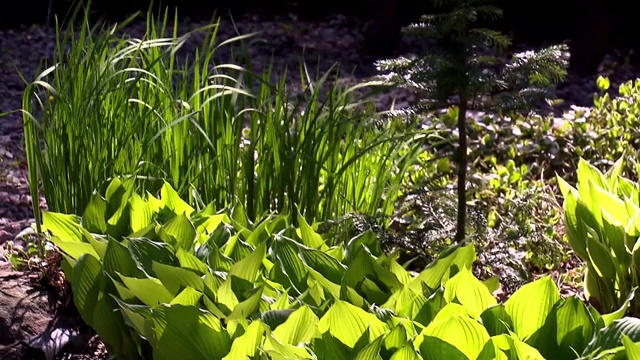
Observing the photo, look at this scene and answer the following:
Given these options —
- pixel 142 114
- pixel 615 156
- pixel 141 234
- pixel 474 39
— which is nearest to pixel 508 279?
pixel 474 39

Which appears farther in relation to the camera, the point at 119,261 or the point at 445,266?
the point at 119,261

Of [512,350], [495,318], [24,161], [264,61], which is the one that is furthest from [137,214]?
[264,61]

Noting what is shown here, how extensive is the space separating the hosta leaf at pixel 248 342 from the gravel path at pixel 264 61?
2155mm

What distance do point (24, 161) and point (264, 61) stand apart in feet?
8.58

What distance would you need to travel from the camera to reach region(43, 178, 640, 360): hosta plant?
158 cm

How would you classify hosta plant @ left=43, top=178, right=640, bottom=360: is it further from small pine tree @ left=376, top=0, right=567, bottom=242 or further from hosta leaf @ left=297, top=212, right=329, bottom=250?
small pine tree @ left=376, top=0, right=567, bottom=242

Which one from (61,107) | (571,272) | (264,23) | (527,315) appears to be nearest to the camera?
(527,315)

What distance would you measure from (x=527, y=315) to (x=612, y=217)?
885 millimetres

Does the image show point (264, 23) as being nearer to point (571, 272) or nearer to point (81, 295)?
point (571, 272)

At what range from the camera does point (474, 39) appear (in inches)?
99.2

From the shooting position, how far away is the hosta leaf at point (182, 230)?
2182 mm

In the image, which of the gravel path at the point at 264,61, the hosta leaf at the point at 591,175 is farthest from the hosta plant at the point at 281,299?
the gravel path at the point at 264,61

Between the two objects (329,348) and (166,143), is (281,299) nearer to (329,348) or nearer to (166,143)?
(329,348)

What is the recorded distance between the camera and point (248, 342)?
5.32 ft
